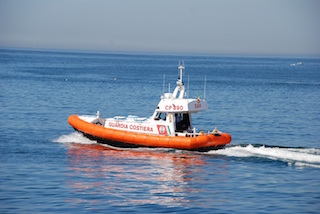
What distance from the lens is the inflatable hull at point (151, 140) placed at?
3425cm

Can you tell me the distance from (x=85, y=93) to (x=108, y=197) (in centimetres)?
5091

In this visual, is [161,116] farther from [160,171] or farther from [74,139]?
[160,171]

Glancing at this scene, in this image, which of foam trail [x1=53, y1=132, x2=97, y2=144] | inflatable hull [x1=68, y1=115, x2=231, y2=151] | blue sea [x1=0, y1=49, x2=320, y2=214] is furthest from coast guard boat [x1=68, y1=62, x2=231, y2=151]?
foam trail [x1=53, y1=132, x2=97, y2=144]

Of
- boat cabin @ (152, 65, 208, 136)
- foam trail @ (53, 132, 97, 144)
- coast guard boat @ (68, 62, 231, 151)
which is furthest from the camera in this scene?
foam trail @ (53, 132, 97, 144)

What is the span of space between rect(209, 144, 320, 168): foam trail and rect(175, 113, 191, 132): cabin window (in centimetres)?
263

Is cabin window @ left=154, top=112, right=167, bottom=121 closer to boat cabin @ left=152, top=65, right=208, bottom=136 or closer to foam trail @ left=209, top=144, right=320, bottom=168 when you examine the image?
boat cabin @ left=152, top=65, right=208, bottom=136

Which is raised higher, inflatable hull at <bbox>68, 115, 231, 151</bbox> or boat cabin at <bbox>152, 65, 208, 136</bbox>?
boat cabin at <bbox>152, 65, 208, 136</bbox>

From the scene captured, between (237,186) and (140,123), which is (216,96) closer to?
(140,123)

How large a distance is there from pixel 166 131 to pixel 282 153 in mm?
6585

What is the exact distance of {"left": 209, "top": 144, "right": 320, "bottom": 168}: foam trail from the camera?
105 ft

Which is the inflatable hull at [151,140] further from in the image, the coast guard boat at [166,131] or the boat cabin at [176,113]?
the boat cabin at [176,113]

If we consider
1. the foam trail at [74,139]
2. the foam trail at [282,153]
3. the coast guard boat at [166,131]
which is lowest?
the foam trail at [74,139]

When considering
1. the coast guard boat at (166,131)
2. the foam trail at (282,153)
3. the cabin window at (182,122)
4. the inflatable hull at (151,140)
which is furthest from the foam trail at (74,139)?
the foam trail at (282,153)

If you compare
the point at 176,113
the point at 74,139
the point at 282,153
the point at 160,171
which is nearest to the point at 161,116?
the point at 176,113
